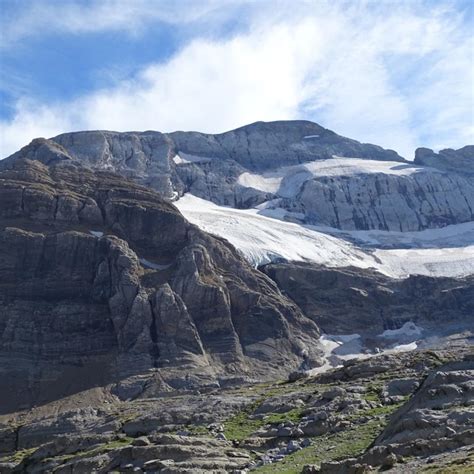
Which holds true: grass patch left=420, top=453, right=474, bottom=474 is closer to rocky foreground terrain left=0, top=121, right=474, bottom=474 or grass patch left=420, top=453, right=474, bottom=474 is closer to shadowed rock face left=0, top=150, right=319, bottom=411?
rocky foreground terrain left=0, top=121, right=474, bottom=474

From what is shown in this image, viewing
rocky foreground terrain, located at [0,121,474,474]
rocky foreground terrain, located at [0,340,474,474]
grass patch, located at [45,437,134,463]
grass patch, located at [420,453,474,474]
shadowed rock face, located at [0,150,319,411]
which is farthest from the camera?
shadowed rock face, located at [0,150,319,411]

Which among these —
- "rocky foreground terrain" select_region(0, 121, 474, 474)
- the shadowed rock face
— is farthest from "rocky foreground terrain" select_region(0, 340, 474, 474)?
the shadowed rock face

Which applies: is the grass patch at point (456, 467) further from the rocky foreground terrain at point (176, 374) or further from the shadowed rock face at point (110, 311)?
the shadowed rock face at point (110, 311)

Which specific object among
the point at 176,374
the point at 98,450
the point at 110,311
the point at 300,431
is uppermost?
the point at 110,311

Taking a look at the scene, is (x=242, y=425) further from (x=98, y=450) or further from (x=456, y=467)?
(x=456, y=467)

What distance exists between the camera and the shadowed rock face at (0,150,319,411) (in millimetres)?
155875

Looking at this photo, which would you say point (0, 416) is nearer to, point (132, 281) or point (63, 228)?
point (132, 281)

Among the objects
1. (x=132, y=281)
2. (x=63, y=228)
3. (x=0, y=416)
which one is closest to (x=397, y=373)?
(x=0, y=416)

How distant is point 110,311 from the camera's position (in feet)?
554

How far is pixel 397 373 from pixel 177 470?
145 feet

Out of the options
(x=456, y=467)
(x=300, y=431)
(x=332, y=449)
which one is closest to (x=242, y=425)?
(x=300, y=431)

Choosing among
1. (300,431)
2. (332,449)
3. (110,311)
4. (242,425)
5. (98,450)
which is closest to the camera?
(332,449)

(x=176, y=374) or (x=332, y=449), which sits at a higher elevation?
(x=176, y=374)

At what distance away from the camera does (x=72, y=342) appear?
6398 inches
